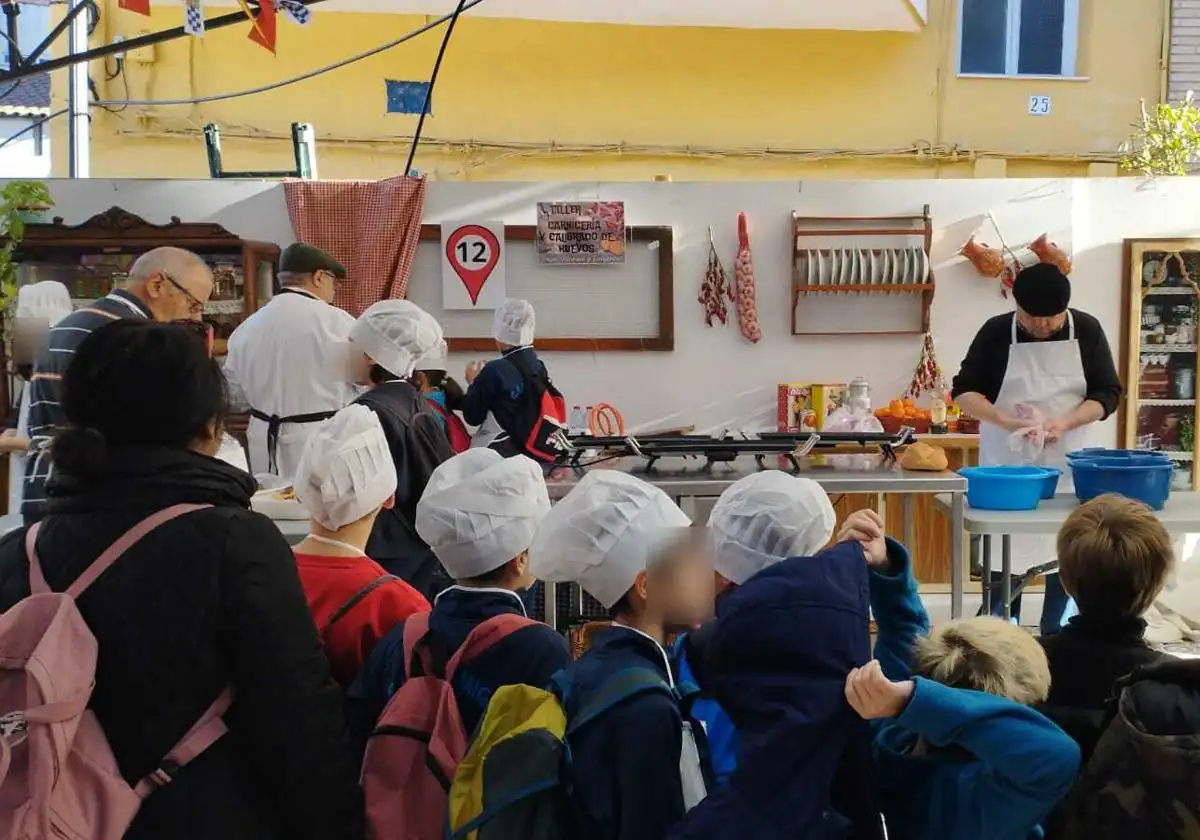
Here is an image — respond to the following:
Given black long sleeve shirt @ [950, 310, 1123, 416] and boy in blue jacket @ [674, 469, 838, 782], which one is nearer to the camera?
boy in blue jacket @ [674, 469, 838, 782]

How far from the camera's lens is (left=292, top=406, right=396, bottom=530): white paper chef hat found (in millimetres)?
2215

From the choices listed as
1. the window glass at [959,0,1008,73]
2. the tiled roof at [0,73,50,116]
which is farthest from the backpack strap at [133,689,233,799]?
the tiled roof at [0,73,50,116]

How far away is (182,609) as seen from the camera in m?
1.50

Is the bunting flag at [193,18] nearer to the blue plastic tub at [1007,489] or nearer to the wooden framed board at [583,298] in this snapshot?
the wooden framed board at [583,298]

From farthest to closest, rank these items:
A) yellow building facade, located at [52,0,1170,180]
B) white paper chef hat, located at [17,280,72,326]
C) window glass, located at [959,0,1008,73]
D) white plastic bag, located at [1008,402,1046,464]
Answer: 1. window glass, located at [959,0,1008,73]
2. yellow building facade, located at [52,0,1170,180]
3. white paper chef hat, located at [17,280,72,326]
4. white plastic bag, located at [1008,402,1046,464]

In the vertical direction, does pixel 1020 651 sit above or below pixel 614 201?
below

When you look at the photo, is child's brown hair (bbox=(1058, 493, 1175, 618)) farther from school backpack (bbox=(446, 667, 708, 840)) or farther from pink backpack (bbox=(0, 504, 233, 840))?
pink backpack (bbox=(0, 504, 233, 840))

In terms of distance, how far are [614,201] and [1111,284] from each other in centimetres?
311

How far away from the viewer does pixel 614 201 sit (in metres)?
6.48

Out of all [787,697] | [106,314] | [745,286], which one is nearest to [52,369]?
[106,314]

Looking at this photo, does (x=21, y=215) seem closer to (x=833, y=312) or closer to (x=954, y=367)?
(x=833, y=312)

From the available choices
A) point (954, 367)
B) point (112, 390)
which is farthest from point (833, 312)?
point (112, 390)

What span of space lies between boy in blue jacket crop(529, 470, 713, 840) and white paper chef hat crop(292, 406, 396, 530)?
0.47 meters

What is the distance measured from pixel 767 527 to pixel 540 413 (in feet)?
10.6
